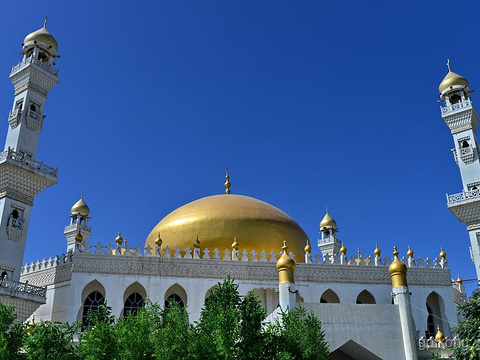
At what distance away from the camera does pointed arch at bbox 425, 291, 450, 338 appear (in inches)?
775

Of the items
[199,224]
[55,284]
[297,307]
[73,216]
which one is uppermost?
[73,216]

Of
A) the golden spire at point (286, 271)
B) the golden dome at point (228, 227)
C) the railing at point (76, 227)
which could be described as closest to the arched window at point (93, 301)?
the golden dome at point (228, 227)

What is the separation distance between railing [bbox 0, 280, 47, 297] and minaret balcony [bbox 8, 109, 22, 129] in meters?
5.55

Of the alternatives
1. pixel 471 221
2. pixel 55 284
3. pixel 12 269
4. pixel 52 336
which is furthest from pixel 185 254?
pixel 471 221

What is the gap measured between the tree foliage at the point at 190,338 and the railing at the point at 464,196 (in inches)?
395

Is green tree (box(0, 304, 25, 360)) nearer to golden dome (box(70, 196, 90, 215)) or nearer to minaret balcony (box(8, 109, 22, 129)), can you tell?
minaret balcony (box(8, 109, 22, 129))

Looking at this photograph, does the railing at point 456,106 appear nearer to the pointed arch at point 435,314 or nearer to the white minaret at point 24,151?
the pointed arch at point 435,314

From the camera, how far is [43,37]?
20.0 metres

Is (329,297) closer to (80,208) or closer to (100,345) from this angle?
(100,345)

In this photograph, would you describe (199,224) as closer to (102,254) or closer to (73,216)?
(102,254)

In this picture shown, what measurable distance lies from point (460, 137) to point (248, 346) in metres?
14.1

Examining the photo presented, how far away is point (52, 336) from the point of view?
12156 millimetres

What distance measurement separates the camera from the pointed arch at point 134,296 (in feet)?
60.3

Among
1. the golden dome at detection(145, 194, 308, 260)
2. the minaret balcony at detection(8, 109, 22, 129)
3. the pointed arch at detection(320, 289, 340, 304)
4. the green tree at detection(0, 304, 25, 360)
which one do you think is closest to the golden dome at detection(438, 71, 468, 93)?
the golden dome at detection(145, 194, 308, 260)
